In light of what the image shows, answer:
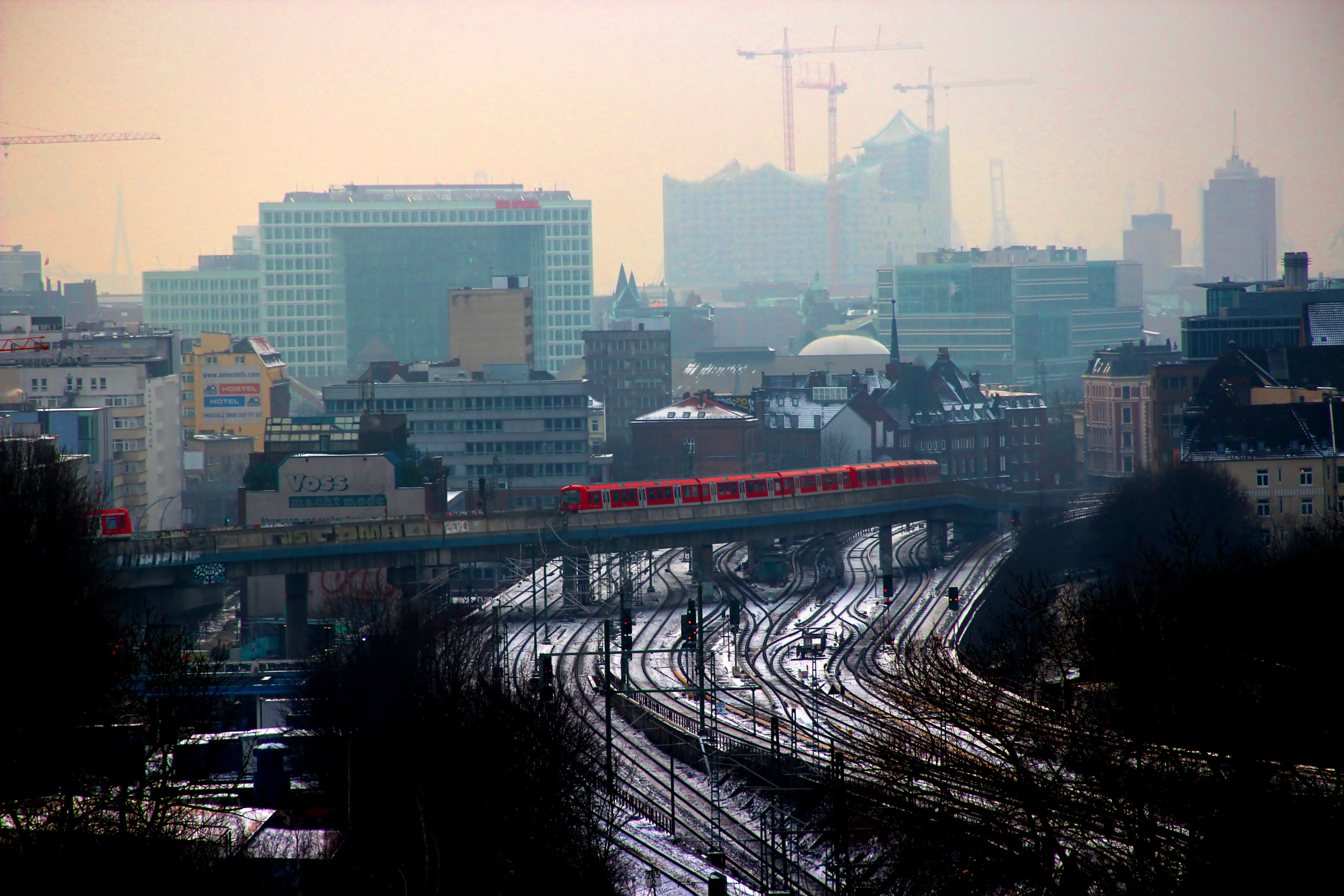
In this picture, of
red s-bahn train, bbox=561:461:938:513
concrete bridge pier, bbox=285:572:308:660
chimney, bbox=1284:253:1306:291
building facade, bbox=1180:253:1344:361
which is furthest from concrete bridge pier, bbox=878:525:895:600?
chimney, bbox=1284:253:1306:291

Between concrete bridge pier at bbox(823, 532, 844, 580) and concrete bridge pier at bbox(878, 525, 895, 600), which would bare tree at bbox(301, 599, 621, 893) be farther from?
concrete bridge pier at bbox(878, 525, 895, 600)

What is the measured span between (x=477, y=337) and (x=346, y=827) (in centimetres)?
11935

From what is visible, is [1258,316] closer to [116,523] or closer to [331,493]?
[331,493]

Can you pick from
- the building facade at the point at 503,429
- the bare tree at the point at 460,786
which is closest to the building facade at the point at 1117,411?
the building facade at the point at 503,429

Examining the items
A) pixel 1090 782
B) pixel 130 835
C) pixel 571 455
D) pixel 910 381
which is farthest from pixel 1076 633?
pixel 910 381

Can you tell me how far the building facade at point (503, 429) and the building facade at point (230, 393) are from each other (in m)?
36.2

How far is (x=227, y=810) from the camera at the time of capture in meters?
32.6

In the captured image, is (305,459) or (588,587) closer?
(588,587)

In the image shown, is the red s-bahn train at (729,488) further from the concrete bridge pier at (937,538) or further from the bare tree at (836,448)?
the bare tree at (836,448)

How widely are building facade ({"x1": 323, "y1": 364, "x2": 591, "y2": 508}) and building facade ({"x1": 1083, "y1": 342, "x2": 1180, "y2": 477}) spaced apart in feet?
→ 149

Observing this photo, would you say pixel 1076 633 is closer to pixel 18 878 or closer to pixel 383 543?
pixel 18 878

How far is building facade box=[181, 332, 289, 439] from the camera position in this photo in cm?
15338

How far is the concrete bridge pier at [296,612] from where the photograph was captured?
2891 inches

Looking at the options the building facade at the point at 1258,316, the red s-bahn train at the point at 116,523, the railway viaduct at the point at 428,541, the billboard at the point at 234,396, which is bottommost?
the railway viaduct at the point at 428,541
